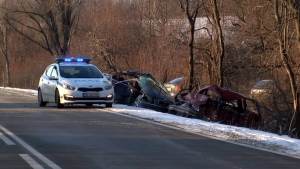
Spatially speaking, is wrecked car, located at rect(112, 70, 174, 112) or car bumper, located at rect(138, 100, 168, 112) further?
wrecked car, located at rect(112, 70, 174, 112)

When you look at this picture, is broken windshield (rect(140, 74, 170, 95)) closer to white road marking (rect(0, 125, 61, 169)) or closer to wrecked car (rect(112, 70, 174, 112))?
wrecked car (rect(112, 70, 174, 112))

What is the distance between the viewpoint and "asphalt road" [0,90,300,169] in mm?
7754

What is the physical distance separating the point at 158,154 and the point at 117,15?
25.0m

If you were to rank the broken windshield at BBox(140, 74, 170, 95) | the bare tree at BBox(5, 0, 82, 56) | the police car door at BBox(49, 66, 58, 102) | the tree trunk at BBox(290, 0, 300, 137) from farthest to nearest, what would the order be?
the bare tree at BBox(5, 0, 82, 56) < the broken windshield at BBox(140, 74, 170, 95) < the police car door at BBox(49, 66, 58, 102) < the tree trunk at BBox(290, 0, 300, 137)

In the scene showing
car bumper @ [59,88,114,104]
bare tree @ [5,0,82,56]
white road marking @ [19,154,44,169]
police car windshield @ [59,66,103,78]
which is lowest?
white road marking @ [19,154,44,169]

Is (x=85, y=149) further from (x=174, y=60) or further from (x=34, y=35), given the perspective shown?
(x=34, y=35)

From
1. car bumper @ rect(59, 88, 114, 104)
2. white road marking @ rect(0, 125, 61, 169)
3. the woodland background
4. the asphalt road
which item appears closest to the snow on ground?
the asphalt road

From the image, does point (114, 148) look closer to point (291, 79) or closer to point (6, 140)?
point (6, 140)

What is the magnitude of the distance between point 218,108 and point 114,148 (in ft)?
21.0

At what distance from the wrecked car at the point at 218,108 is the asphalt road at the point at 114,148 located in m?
2.48

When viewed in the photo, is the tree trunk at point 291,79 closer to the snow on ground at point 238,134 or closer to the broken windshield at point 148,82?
the broken windshield at point 148,82

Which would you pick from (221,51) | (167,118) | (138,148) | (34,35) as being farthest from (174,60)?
(34,35)

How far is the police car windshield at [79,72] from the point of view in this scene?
17.6m

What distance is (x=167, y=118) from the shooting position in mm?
13711
